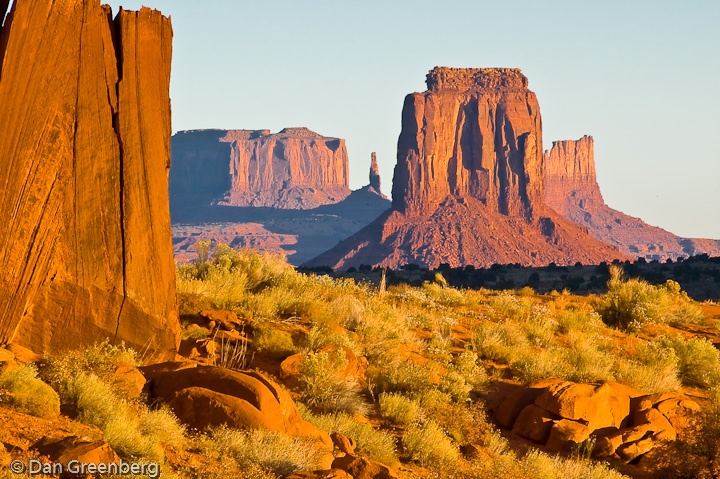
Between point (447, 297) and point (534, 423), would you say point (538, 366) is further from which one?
point (447, 297)

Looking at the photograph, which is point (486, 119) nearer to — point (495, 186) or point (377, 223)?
point (495, 186)

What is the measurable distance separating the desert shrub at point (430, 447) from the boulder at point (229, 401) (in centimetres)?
108

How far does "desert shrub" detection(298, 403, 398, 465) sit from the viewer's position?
24.0 feet

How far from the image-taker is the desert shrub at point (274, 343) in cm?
955

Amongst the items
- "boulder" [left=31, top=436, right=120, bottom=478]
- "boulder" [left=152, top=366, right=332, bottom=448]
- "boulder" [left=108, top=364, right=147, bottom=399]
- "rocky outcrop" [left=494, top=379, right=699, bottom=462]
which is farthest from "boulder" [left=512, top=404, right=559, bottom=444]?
"boulder" [left=31, top=436, right=120, bottom=478]

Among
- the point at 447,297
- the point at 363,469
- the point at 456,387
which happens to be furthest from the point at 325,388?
the point at 447,297

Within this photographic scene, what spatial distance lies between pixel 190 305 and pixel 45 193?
11.1 feet

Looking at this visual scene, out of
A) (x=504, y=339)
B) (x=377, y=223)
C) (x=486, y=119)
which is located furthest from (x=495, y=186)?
(x=504, y=339)

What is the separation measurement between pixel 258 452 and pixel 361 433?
5.87ft

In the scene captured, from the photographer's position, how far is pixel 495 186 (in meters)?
146

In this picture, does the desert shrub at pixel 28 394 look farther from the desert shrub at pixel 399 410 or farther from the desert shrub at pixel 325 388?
the desert shrub at pixel 399 410

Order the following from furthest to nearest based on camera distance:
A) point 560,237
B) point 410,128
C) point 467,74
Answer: point 467,74
point 410,128
point 560,237

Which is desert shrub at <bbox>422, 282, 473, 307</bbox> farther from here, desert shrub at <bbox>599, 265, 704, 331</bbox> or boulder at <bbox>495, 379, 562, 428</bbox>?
boulder at <bbox>495, 379, 562, 428</bbox>

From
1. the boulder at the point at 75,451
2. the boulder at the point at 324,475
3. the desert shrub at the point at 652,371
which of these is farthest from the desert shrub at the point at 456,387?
the boulder at the point at 75,451
